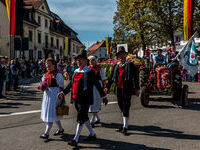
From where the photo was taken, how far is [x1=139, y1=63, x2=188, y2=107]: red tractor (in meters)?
8.37

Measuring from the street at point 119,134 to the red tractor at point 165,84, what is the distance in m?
0.36

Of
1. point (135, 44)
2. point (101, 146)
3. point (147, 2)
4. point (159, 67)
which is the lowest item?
point (101, 146)

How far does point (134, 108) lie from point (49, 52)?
3832 centimetres

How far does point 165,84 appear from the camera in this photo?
8.55m

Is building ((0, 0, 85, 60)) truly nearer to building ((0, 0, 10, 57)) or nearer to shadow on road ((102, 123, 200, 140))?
building ((0, 0, 10, 57))

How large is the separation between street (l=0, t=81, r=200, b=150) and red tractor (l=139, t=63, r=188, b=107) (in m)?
0.36

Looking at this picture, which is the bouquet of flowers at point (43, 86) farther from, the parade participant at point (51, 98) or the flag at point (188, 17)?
the flag at point (188, 17)

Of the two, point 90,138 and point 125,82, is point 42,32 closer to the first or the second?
point 125,82

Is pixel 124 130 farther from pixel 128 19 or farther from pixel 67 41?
pixel 67 41

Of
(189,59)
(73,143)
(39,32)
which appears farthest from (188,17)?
(39,32)

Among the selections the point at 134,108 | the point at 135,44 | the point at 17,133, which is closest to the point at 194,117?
the point at 134,108

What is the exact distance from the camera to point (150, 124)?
6.37 metres

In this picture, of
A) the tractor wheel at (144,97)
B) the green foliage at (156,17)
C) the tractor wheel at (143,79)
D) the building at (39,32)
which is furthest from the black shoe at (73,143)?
the building at (39,32)

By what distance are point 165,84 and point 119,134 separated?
3656 mm
